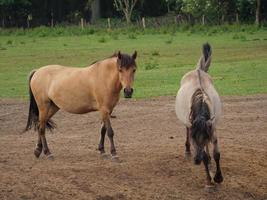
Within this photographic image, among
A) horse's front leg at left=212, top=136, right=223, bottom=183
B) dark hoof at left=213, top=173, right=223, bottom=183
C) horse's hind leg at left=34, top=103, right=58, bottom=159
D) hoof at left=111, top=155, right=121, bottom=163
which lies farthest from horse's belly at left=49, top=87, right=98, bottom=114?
dark hoof at left=213, top=173, right=223, bottom=183

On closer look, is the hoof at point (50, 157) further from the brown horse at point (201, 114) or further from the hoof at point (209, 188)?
the hoof at point (209, 188)

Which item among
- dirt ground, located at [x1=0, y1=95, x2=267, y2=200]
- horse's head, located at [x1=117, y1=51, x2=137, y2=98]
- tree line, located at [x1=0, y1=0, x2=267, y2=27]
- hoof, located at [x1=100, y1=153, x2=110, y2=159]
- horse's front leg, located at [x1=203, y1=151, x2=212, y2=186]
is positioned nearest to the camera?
dirt ground, located at [x1=0, y1=95, x2=267, y2=200]

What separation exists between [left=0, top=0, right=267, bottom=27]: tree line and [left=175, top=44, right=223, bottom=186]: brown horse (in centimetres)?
4118

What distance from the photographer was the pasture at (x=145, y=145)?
10.2 metres

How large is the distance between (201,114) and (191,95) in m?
0.83

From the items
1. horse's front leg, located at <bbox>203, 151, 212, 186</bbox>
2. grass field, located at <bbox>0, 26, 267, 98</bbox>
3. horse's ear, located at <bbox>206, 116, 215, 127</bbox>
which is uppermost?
horse's ear, located at <bbox>206, 116, 215, 127</bbox>

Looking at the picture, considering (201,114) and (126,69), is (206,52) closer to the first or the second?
(126,69)

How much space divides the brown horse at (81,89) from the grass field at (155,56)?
7893 millimetres

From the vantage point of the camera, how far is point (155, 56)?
3162 centimetres

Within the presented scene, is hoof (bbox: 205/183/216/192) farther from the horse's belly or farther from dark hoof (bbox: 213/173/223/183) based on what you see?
the horse's belly

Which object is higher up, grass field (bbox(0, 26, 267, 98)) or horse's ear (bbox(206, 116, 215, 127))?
horse's ear (bbox(206, 116, 215, 127))

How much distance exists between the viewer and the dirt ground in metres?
10.0

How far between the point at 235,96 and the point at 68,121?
553cm

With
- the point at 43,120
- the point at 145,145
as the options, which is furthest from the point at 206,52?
the point at 43,120
